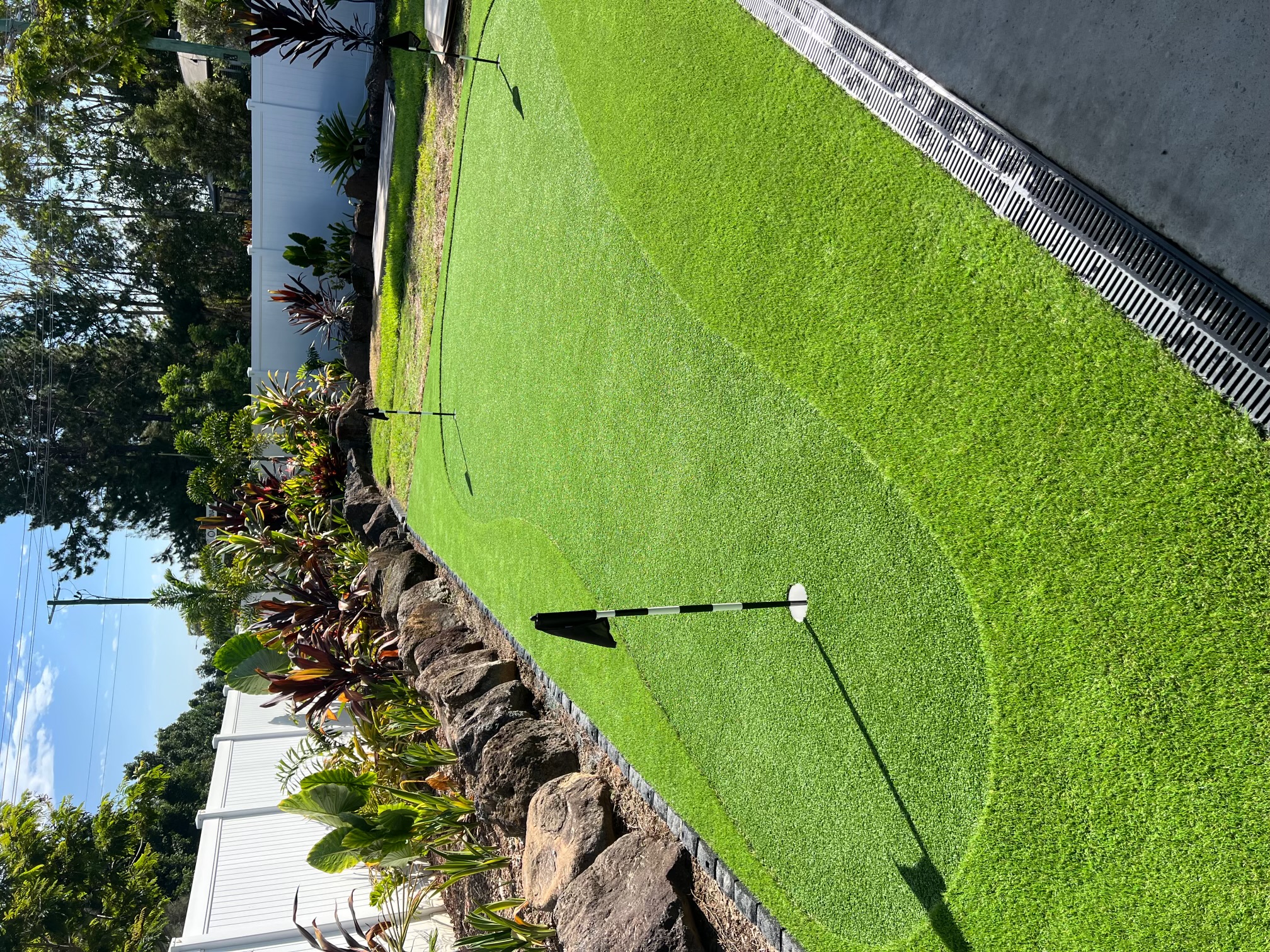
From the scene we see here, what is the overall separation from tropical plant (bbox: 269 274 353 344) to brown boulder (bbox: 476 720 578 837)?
35.6 ft

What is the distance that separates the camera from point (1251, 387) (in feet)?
8.66

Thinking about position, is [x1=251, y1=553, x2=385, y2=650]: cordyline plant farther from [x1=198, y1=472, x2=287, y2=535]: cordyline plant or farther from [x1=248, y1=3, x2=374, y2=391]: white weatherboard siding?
[x1=248, y1=3, x2=374, y2=391]: white weatherboard siding

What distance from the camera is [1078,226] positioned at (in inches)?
123

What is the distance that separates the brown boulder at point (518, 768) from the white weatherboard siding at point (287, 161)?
479 inches

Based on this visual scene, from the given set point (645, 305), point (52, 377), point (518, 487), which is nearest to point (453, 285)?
point (518, 487)

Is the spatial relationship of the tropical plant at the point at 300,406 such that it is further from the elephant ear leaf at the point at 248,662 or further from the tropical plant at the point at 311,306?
the elephant ear leaf at the point at 248,662

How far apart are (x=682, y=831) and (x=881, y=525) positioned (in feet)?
7.26

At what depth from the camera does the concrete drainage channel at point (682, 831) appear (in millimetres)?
3988

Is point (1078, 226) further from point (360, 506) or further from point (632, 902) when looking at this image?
point (360, 506)

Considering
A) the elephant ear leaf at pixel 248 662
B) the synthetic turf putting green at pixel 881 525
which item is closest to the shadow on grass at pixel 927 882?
the synthetic turf putting green at pixel 881 525

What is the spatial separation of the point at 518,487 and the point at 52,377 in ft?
85.1

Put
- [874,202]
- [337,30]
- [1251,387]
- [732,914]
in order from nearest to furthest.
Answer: [1251,387], [874,202], [732,914], [337,30]

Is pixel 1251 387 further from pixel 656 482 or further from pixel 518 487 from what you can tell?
pixel 518 487

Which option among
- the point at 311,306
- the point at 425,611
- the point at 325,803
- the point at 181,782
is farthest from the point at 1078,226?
the point at 181,782
